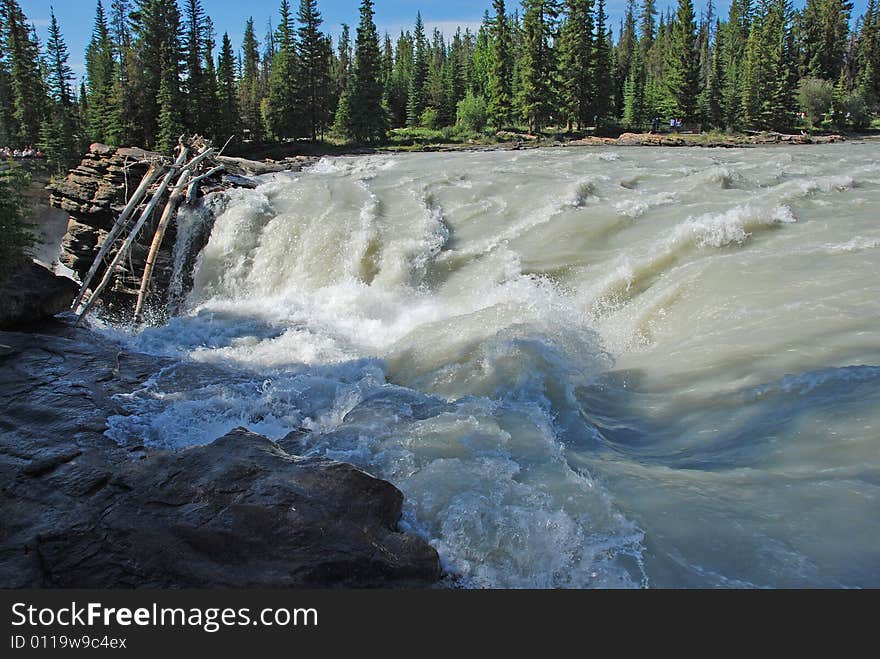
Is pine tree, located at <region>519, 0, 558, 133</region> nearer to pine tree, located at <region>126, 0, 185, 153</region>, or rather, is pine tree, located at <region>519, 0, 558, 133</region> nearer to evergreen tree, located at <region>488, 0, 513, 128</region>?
evergreen tree, located at <region>488, 0, 513, 128</region>

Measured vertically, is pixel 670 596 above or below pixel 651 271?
below

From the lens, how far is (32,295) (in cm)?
916

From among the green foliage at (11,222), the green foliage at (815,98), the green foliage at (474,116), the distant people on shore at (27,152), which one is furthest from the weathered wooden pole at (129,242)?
the green foliage at (815,98)

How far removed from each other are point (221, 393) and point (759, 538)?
15.2 ft

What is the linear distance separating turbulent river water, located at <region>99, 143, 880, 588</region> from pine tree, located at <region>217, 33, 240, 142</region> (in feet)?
105

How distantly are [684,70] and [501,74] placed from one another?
14.0m

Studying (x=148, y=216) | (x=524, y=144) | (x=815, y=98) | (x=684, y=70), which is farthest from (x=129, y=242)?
(x=815, y=98)

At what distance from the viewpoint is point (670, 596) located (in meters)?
3.14

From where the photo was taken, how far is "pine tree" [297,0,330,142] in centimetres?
4762

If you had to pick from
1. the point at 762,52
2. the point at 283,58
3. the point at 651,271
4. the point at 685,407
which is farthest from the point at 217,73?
the point at 685,407

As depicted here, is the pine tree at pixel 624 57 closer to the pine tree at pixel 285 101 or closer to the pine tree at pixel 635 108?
the pine tree at pixel 635 108

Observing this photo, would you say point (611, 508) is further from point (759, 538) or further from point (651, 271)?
point (651, 271)

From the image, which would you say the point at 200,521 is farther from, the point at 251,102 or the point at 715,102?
the point at 715,102

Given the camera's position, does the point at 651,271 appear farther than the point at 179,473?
Yes
